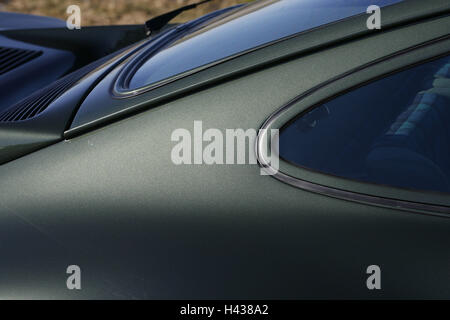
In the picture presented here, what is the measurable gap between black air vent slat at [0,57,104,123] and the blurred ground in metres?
4.83

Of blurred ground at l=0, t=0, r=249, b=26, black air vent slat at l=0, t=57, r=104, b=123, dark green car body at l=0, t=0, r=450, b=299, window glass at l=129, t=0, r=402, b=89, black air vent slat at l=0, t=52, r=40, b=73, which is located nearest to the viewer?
dark green car body at l=0, t=0, r=450, b=299

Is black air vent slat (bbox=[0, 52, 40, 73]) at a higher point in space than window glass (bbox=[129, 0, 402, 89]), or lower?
higher

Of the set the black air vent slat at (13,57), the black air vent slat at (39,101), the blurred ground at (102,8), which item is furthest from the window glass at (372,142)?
the blurred ground at (102,8)

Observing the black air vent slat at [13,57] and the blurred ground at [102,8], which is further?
the blurred ground at [102,8]

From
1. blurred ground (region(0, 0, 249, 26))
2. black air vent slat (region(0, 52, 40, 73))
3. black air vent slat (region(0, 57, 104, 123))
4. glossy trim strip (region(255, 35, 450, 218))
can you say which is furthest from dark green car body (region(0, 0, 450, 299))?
blurred ground (region(0, 0, 249, 26))

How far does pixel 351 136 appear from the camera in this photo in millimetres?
1527

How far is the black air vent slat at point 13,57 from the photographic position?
8.38 feet

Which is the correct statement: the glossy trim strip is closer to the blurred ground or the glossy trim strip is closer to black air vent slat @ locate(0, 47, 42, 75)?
black air vent slat @ locate(0, 47, 42, 75)

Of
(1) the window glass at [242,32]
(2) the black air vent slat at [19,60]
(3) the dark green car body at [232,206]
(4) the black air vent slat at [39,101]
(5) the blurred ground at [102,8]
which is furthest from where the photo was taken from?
(5) the blurred ground at [102,8]

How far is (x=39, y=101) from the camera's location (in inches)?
77.8

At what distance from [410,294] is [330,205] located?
0.87ft

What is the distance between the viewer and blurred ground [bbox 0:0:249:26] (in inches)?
274

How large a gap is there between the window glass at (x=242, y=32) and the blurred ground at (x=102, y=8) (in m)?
5.03

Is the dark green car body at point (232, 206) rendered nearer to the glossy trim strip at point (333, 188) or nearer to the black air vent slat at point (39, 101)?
the glossy trim strip at point (333, 188)
